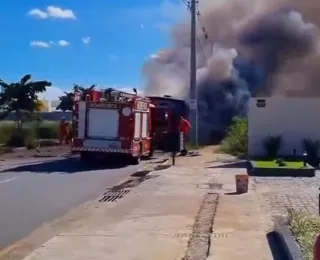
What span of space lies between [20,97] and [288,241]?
1283 inches

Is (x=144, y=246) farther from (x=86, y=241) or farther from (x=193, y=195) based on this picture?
(x=193, y=195)

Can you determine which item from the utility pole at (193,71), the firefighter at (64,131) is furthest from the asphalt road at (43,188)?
the firefighter at (64,131)

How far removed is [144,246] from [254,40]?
40798 mm

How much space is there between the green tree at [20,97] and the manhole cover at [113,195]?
23938 mm

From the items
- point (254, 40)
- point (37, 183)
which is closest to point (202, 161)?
point (37, 183)

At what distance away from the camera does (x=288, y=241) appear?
8.23m

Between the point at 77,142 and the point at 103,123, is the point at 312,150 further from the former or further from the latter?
the point at 77,142

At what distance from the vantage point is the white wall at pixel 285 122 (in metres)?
26.5

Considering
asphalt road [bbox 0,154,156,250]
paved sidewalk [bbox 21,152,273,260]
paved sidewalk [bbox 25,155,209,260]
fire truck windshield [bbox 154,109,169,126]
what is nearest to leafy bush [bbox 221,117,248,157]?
fire truck windshield [bbox 154,109,169,126]

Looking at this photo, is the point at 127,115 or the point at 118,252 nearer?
the point at 118,252

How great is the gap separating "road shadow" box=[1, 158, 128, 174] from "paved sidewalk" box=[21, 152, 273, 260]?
5.88m

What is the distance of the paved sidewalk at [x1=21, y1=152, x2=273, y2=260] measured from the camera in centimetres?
847

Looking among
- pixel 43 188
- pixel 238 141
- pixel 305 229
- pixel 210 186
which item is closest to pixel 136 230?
pixel 305 229

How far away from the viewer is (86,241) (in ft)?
30.5
